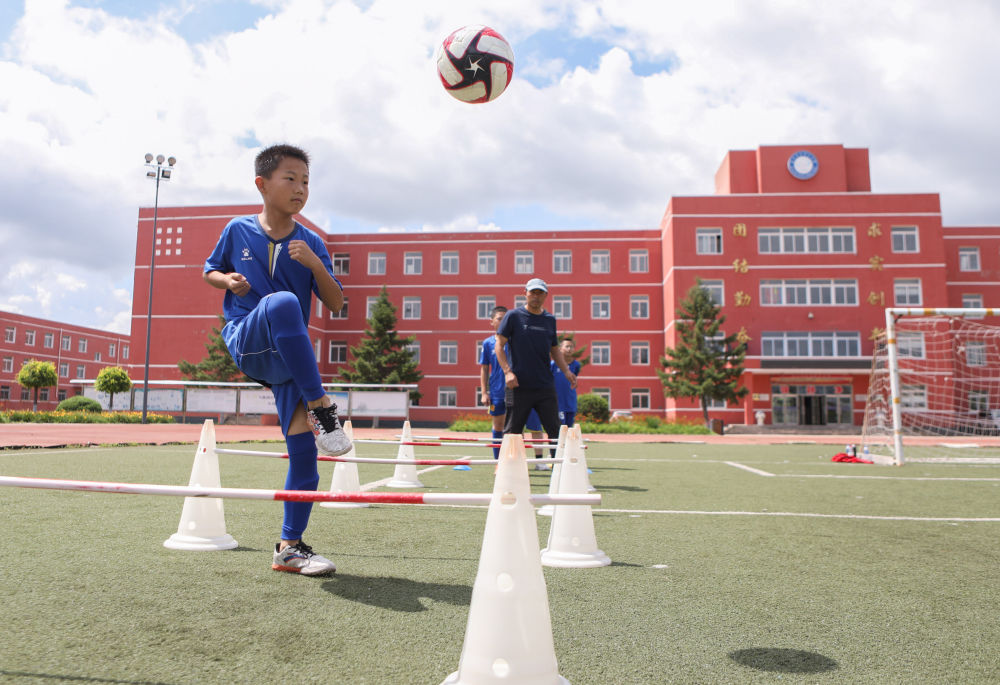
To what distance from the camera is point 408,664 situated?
2.07m

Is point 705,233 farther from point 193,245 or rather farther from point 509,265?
point 193,245

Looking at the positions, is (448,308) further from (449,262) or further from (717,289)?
(717,289)

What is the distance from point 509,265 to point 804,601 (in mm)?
45558

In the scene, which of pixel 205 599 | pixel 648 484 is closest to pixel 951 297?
pixel 648 484

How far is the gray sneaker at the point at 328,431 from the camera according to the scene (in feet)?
9.77

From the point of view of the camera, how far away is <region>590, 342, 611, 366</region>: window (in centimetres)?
4603

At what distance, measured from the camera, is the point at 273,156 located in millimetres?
3539

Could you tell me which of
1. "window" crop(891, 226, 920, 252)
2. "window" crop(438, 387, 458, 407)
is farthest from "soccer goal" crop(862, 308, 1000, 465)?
"window" crop(438, 387, 458, 407)

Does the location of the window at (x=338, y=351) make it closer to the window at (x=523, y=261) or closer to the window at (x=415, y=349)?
the window at (x=415, y=349)

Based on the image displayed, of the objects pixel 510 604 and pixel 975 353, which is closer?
pixel 510 604

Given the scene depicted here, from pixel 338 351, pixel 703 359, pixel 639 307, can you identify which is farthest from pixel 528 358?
pixel 338 351

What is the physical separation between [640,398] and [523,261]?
12230 mm

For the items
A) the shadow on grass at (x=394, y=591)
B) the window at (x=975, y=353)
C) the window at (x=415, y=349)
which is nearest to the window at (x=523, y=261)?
the window at (x=415, y=349)

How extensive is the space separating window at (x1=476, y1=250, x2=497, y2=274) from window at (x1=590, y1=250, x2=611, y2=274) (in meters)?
6.74
